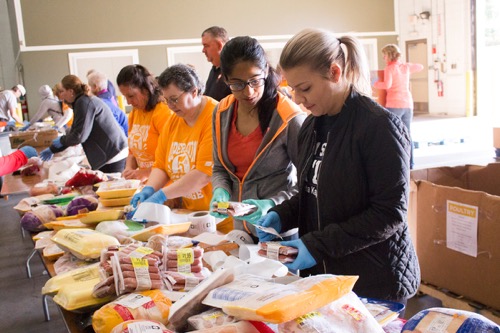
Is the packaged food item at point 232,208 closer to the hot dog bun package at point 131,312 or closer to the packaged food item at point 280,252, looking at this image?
the packaged food item at point 280,252

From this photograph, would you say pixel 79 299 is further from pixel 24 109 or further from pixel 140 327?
pixel 24 109

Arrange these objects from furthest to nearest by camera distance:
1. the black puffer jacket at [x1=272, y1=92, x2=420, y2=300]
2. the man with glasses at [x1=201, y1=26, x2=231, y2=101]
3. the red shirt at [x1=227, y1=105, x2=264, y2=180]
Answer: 1. the man with glasses at [x1=201, y1=26, x2=231, y2=101]
2. the red shirt at [x1=227, y1=105, x2=264, y2=180]
3. the black puffer jacket at [x1=272, y1=92, x2=420, y2=300]

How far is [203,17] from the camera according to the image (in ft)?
47.7

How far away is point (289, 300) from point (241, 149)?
3.94ft

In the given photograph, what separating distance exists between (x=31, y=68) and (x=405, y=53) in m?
9.85

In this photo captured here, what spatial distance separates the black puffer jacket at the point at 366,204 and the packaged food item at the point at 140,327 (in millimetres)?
492

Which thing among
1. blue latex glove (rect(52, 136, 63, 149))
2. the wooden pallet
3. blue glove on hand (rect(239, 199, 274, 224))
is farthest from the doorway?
blue glove on hand (rect(239, 199, 274, 224))

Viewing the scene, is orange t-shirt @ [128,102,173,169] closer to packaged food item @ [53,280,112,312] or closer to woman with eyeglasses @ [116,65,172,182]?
woman with eyeglasses @ [116,65,172,182]

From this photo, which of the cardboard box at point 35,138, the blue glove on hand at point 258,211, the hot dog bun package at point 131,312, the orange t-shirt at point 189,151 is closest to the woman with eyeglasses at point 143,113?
the orange t-shirt at point 189,151

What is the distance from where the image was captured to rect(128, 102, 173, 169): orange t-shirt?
325 cm

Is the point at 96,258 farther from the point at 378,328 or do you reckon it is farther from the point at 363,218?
the point at 378,328

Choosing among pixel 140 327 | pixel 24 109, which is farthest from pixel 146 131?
pixel 24 109

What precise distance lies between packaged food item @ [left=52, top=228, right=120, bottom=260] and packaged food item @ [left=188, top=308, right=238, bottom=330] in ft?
2.56

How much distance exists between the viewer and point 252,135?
2.16 metres
